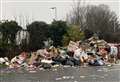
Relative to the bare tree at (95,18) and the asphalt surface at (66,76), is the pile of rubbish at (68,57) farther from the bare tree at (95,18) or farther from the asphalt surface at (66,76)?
the bare tree at (95,18)

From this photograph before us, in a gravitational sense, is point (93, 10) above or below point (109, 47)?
above

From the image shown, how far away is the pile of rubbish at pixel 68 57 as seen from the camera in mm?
23844

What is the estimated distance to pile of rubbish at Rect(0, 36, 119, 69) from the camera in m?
23.8

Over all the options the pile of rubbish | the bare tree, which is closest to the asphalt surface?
the pile of rubbish

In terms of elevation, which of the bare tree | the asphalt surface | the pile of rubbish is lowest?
the asphalt surface

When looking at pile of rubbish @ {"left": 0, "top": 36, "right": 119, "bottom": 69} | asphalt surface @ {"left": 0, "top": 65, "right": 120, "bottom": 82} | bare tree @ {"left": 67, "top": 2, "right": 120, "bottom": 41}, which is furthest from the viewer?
bare tree @ {"left": 67, "top": 2, "right": 120, "bottom": 41}

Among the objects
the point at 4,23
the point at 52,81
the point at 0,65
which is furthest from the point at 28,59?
the point at 52,81

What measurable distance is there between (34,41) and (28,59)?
19.2 feet

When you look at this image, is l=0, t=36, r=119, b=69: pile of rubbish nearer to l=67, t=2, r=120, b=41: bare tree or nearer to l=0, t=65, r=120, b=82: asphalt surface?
l=0, t=65, r=120, b=82: asphalt surface

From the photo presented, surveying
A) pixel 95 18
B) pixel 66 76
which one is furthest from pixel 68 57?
pixel 95 18

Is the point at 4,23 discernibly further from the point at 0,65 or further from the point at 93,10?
the point at 93,10

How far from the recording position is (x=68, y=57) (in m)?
24.5

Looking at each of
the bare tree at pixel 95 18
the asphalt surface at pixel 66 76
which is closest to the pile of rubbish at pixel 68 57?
the asphalt surface at pixel 66 76

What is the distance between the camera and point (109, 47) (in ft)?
92.2
